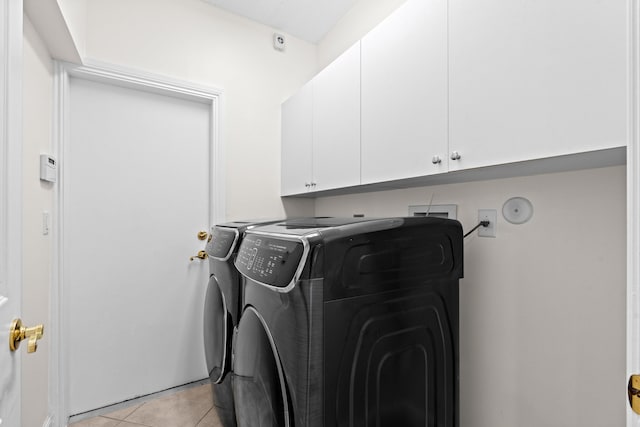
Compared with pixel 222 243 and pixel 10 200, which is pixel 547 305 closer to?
pixel 222 243

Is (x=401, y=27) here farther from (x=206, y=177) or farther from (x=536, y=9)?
(x=206, y=177)

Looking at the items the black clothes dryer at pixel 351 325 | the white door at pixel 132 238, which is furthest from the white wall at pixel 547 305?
the white door at pixel 132 238

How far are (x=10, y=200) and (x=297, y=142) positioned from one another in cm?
164

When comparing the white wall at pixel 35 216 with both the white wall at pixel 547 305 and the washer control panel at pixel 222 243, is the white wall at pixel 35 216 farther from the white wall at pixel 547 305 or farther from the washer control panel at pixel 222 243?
the white wall at pixel 547 305

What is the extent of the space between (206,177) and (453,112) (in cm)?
172

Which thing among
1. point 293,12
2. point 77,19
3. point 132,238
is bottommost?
point 132,238

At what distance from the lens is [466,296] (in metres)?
1.39

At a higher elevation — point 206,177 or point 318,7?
point 318,7

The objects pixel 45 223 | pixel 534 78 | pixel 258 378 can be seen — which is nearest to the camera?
pixel 534 78

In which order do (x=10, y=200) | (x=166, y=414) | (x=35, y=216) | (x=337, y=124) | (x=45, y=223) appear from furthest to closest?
(x=166, y=414) → (x=337, y=124) → (x=45, y=223) → (x=35, y=216) → (x=10, y=200)

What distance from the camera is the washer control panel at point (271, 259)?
0.88 meters

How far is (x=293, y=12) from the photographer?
87.7 inches

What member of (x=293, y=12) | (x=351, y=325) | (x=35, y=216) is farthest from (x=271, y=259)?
(x=293, y=12)

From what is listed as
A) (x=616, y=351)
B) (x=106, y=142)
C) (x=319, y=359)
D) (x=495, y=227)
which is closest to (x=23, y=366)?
(x=106, y=142)
